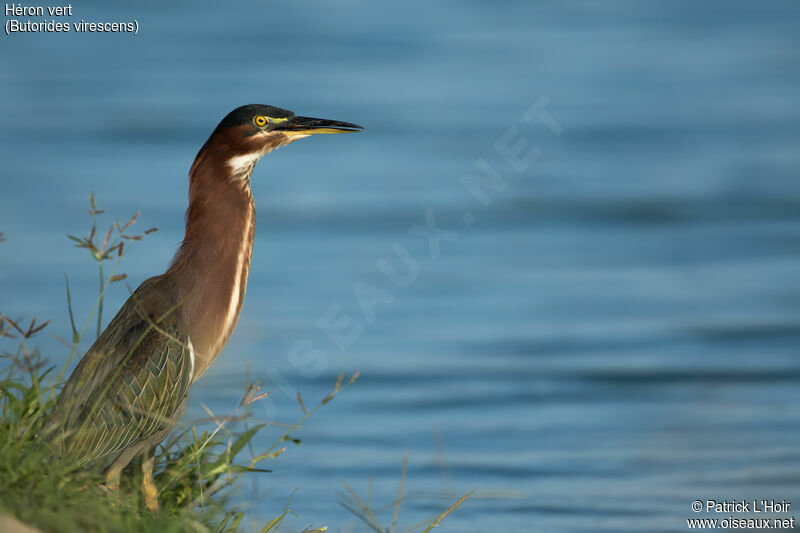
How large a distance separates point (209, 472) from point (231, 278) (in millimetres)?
797

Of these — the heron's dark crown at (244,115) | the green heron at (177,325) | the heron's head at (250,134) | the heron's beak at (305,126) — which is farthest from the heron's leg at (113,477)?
the heron's beak at (305,126)

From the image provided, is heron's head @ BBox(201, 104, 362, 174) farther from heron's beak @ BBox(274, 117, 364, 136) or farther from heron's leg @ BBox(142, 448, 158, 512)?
heron's leg @ BBox(142, 448, 158, 512)

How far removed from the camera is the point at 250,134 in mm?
5012

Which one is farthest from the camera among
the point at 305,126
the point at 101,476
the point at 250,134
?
the point at 305,126

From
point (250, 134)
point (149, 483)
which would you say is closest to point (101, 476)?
point (149, 483)

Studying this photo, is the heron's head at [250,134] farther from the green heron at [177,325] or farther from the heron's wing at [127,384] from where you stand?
the heron's wing at [127,384]

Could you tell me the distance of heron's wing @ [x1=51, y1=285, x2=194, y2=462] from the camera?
171 inches

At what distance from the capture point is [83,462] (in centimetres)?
425

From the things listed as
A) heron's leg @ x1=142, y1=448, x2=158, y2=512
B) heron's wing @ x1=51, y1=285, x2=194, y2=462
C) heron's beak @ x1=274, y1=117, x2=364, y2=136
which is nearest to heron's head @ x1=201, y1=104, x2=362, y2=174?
heron's beak @ x1=274, y1=117, x2=364, y2=136

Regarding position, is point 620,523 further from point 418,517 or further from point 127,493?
point 127,493

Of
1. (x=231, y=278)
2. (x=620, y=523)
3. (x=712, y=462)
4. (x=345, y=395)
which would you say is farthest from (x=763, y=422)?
(x=231, y=278)

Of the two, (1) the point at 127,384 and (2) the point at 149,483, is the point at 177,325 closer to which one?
(1) the point at 127,384

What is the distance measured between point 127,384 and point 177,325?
0.29 meters

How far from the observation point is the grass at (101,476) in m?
3.62
